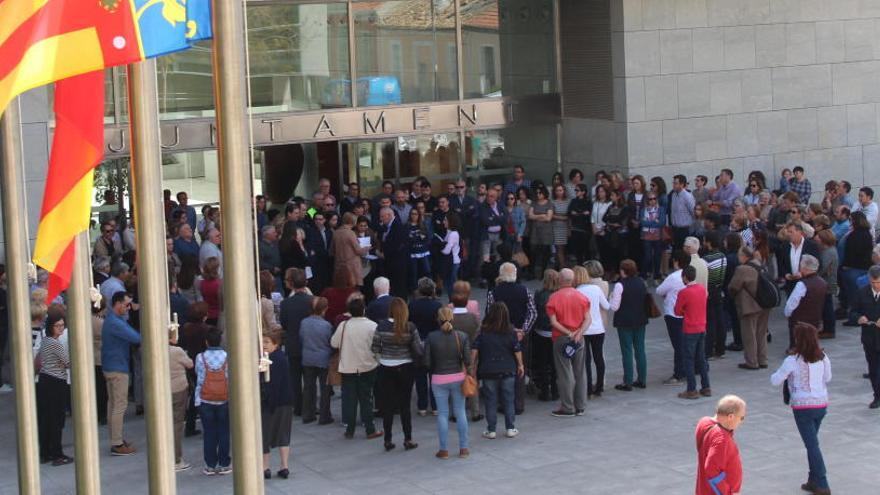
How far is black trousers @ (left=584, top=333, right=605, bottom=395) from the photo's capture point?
15.1 m

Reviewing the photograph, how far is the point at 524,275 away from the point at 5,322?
324 inches

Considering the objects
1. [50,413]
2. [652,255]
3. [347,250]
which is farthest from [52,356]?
[652,255]

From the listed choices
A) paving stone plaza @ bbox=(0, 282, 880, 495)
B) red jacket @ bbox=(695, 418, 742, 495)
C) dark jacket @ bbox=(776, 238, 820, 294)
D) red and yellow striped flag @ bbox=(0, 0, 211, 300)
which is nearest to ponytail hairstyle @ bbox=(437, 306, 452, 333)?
paving stone plaza @ bbox=(0, 282, 880, 495)

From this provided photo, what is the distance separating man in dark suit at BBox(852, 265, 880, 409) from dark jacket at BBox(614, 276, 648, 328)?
2162 mm

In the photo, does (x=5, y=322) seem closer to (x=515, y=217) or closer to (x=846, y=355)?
(x=515, y=217)

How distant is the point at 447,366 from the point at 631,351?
2988mm

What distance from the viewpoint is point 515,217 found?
2098cm

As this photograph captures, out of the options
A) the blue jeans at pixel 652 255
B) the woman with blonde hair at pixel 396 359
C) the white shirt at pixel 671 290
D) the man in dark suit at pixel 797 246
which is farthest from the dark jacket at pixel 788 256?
the woman with blonde hair at pixel 396 359

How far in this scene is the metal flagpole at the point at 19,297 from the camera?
912 centimetres

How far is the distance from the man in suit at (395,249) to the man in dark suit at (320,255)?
769 millimetres

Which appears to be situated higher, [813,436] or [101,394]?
[101,394]

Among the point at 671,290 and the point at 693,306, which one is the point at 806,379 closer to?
the point at 693,306

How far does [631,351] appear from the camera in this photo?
1559 centimetres

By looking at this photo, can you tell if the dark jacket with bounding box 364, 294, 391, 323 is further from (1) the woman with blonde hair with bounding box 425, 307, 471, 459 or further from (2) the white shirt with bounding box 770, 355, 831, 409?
(2) the white shirt with bounding box 770, 355, 831, 409
